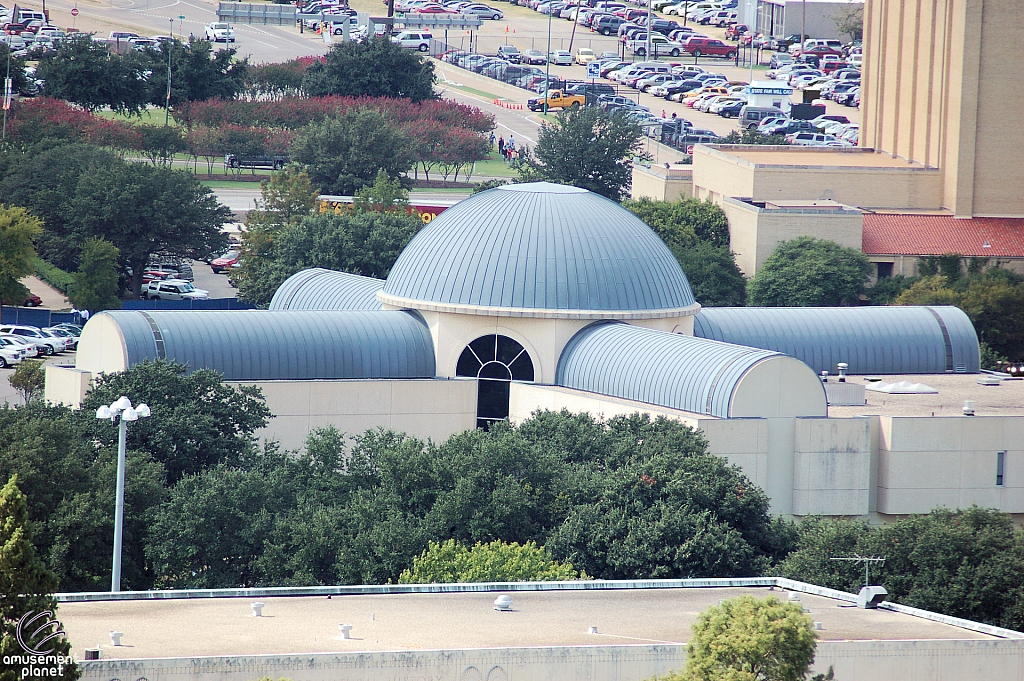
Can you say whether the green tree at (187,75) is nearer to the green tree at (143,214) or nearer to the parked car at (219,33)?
the parked car at (219,33)

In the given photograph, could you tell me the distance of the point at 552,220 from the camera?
206 ft

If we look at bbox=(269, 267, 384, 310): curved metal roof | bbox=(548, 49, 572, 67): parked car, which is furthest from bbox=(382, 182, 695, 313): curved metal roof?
bbox=(548, 49, 572, 67): parked car

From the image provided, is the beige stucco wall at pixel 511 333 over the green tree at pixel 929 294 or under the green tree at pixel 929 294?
under

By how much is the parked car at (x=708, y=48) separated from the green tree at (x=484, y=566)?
143m

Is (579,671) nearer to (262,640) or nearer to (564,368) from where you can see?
(262,640)

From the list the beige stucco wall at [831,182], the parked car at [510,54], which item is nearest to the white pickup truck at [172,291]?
the beige stucco wall at [831,182]

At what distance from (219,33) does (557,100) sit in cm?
3579

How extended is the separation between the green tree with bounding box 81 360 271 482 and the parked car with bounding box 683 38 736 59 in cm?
13143

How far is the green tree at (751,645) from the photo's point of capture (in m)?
29.8

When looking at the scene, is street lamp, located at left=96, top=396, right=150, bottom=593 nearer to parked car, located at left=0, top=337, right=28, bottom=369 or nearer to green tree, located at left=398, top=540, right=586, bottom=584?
green tree, located at left=398, top=540, right=586, bottom=584

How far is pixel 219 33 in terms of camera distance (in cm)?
16925

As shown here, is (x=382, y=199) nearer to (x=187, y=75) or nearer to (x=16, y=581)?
(x=187, y=75)

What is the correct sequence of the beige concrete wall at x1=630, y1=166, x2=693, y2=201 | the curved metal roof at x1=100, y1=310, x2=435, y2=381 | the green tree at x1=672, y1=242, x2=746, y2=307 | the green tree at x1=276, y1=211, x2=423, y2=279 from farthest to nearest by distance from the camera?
the beige concrete wall at x1=630, y1=166, x2=693, y2=201
the green tree at x1=672, y1=242, x2=746, y2=307
the green tree at x1=276, y1=211, x2=423, y2=279
the curved metal roof at x1=100, y1=310, x2=435, y2=381

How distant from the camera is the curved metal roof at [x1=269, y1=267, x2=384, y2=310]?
66875 mm
